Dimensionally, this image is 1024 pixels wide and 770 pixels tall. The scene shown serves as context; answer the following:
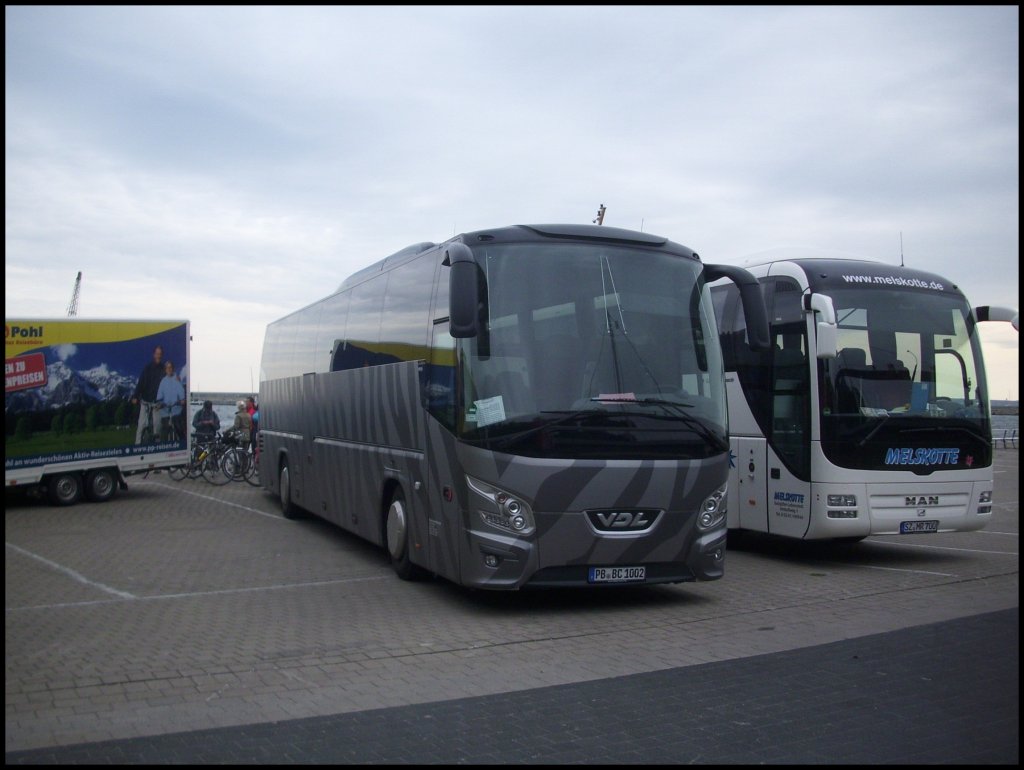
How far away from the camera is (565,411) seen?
9039 mm

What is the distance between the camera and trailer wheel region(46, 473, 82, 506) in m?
19.1

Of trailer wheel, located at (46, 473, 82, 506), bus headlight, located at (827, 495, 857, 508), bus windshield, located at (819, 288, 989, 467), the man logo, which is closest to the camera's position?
the man logo

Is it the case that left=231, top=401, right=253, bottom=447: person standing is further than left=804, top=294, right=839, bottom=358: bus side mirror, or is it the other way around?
left=231, top=401, right=253, bottom=447: person standing

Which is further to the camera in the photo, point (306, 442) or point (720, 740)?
point (306, 442)

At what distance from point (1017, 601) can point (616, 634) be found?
422 cm

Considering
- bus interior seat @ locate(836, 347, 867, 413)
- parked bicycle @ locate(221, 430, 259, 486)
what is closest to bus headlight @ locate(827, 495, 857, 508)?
bus interior seat @ locate(836, 347, 867, 413)

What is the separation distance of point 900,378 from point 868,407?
58 cm

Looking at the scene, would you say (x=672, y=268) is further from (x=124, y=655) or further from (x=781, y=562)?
(x=124, y=655)

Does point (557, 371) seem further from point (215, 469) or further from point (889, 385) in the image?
point (215, 469)

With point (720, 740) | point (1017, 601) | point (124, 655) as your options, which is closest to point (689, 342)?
point (1017, 601)

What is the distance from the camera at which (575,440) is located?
906cm

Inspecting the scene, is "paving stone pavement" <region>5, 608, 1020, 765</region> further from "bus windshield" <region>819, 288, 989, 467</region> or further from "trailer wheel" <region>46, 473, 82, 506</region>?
"trailer wheel" <region>46, 473, 82, 506</region>

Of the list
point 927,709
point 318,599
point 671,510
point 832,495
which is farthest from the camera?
point 832,495

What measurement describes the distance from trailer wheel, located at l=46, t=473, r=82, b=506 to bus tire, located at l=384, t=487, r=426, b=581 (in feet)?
34.4
